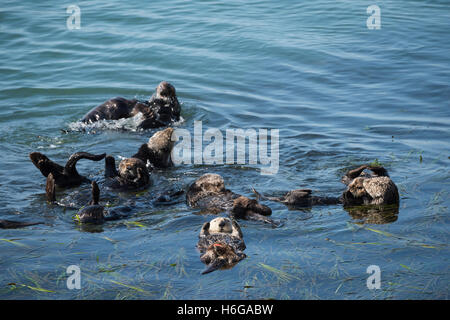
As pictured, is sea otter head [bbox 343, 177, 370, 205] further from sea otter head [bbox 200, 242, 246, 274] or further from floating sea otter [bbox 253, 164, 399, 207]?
sea otter head [bbox 200, 242, 246, 274]

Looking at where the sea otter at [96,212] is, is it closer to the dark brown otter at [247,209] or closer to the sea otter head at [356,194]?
the dark brown otter at [247,209]

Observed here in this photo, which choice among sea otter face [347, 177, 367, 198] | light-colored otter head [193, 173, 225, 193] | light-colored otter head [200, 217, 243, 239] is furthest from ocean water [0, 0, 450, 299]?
light-colored otter head [193, 173, 225, 193]

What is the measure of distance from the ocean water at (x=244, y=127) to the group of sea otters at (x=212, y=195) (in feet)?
0.43

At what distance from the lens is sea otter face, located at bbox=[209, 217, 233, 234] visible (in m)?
5.70

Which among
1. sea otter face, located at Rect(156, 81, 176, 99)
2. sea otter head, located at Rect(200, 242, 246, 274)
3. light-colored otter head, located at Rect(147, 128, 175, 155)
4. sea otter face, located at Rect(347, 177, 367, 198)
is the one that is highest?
sea otter face, located at Rect(156, 81, 176, 99)

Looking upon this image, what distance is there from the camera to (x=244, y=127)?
10227mm

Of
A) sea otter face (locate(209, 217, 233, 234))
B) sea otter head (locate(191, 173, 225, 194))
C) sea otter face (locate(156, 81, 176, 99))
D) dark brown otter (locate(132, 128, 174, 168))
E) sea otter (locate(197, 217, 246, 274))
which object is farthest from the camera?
sea otter face (locate(156, 81, 176, 99))

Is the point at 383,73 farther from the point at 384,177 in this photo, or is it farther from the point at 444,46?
the point at 384,177

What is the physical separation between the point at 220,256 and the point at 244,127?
522cm

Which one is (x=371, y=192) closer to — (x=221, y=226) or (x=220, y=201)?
(x=220, y=201)

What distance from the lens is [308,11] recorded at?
18.1 m

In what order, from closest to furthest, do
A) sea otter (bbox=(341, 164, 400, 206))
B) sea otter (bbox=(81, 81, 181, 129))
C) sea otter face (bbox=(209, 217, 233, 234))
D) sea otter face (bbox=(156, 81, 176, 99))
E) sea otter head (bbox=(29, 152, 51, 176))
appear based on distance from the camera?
sea otter face (bbox=(209, 217, 233, 234)), sea otter (bbox=(341, 164, 400, 206)), sea otter head (bbox=(29, 152, 51, 176)), sea otter (bbox=(81, 81, 181, 129)), sea otter face (bbox=(156, 81, 176, 99))

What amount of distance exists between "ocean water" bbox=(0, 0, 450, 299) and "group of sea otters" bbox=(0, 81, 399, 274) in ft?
0.43

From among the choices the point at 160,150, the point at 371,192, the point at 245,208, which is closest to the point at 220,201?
the point at 245,208
